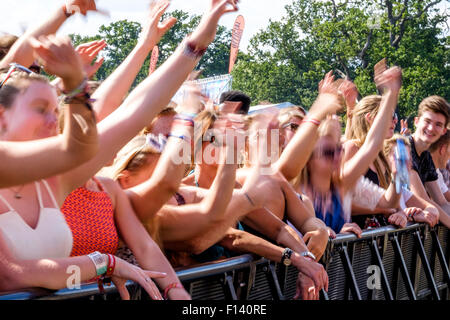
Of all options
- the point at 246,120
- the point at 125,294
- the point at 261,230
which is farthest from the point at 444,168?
the point at 125,294

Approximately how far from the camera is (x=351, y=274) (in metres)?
3.66

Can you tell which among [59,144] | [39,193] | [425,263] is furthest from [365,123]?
[59,144]

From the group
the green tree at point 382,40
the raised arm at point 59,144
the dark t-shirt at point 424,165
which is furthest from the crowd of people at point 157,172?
the green tree at point 382,40

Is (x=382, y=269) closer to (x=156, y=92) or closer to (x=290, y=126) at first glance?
(x=290, y=126)

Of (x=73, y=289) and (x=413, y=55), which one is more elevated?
(x=73, y=289)

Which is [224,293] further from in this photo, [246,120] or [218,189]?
[246,120]

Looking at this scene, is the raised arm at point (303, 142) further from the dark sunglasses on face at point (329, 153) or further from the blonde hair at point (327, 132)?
the dark sunglasses on face at point (329, 153)

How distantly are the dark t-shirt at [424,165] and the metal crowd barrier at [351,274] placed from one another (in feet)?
1.76

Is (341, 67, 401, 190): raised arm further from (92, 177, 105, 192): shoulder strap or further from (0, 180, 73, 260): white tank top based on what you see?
(0, 180, 73, 260): white tank top

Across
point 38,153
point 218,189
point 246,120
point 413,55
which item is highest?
point 38,153

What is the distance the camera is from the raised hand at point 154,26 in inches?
104

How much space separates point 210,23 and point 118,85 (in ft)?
2.88
